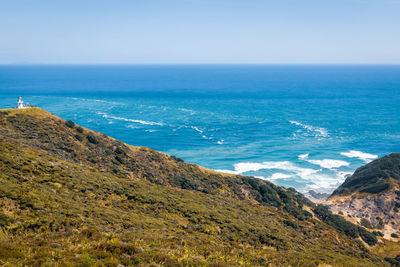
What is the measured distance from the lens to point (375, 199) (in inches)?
1807

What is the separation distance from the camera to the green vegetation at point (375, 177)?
48.3m

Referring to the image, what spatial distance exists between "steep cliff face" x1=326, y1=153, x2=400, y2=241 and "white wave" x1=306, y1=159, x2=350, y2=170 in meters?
15.1

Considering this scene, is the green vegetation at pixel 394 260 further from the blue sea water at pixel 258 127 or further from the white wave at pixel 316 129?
the white wave at pixel 316 129

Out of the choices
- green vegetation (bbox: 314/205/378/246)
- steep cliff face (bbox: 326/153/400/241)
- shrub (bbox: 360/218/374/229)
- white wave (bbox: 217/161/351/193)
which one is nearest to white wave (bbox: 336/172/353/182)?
white wave (bbox: 217/161/351/193)

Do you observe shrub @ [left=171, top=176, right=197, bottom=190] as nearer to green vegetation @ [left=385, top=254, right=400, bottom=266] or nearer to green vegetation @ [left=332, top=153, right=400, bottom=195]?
green vegetation @ [left=385, top=254, right=400, bottom=266]

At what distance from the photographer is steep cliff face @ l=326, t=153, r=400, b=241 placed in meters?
42.3

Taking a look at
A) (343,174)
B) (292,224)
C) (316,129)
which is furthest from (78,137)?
(316,129)

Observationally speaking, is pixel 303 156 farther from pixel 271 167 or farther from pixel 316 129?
pixel 316 129

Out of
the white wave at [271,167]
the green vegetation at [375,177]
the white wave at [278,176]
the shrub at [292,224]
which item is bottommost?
the white wave at [278,176]

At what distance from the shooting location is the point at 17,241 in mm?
12859

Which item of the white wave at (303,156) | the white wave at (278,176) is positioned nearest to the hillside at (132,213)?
the white wave at (278,176)

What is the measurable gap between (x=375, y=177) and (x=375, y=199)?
6.95m

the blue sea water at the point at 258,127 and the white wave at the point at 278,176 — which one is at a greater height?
the blue sea water at the point at 258,127

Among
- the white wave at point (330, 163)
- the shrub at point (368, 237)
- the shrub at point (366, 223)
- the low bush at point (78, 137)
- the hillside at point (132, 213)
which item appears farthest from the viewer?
the white wave at point (330, 163)
